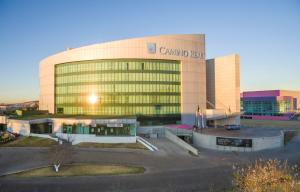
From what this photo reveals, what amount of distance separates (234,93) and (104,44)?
41068 millimetres

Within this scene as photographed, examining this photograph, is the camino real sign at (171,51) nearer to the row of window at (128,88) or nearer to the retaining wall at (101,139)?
the row of window at (128,88)

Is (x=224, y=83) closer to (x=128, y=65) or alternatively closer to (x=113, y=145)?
(x=128, y=65)

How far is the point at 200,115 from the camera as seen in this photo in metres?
78.8

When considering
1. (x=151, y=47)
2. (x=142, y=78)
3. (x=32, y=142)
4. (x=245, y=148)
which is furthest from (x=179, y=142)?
(x=151, y=47)

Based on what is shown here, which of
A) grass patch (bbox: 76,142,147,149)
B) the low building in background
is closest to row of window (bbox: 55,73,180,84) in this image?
grass patch (bbox: 76,142,147,149)

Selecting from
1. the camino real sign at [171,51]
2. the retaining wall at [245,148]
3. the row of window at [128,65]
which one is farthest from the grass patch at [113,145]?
the camino real sign at [171,51]

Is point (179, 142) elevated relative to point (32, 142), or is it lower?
lower

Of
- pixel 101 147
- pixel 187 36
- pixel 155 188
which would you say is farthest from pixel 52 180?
pixel 187 36

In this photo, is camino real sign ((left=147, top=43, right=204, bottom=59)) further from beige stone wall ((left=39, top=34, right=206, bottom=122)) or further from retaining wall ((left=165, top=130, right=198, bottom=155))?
retaining wall ((left=165, top=130, right=198, bottom=155))

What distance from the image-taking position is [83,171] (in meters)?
33.8

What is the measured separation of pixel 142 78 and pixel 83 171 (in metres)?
43.5

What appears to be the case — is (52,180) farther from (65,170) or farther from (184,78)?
(184,78)

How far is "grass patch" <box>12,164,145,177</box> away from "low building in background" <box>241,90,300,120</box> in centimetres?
13540

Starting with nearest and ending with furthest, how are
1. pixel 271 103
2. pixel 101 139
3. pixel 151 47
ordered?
pixel 101 139, pixel 151 47, pixel 271 103
